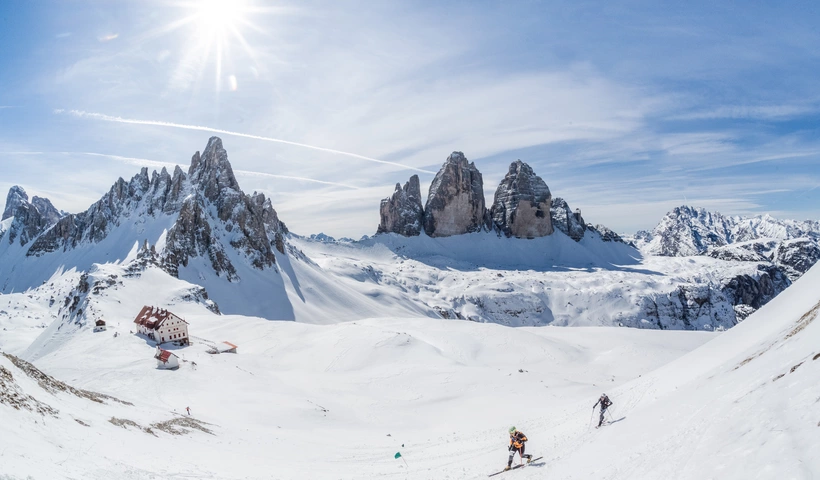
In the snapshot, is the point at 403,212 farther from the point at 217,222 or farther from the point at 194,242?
the point at 194,242

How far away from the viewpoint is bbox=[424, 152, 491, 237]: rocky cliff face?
633 ft

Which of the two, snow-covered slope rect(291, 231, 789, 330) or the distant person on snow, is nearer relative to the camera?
the distant person on snow

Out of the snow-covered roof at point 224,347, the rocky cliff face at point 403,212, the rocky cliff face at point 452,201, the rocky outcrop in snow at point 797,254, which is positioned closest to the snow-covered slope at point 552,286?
the rocky cliff face at point 403,212

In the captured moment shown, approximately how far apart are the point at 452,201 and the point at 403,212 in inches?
936

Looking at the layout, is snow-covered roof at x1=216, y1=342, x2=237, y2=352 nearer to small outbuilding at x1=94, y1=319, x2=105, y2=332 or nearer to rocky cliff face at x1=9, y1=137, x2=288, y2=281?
small outbuilding at x1=94, y1=319, x2=105, y2=332

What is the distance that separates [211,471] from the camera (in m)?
13.2

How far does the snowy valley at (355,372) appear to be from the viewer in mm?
10258

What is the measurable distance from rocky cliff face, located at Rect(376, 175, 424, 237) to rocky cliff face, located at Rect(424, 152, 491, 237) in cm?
558

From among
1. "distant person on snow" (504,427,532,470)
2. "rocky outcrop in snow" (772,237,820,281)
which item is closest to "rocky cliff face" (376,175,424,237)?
"rocky outcrop in snow" (772,237,820,281)

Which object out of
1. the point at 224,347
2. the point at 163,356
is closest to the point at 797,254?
the point at 224,347

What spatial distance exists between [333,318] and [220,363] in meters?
65.5

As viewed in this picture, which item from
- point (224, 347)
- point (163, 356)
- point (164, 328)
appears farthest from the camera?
point (164, 328)

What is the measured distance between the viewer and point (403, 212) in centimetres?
19338

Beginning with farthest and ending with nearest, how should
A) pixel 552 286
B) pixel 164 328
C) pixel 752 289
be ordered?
pixel 552 286 < pixel 752 289 < pixel 164 328
